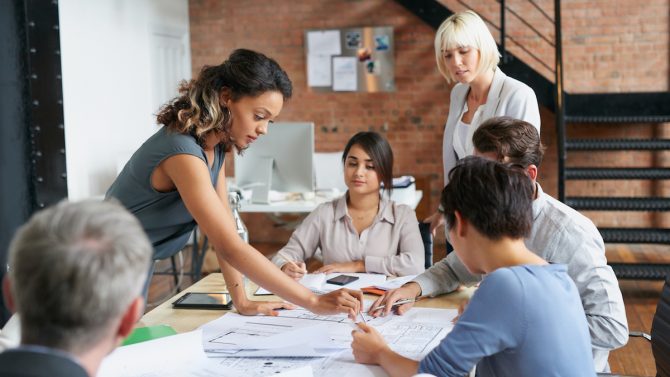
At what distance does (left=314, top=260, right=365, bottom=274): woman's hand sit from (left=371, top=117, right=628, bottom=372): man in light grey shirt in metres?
0.49

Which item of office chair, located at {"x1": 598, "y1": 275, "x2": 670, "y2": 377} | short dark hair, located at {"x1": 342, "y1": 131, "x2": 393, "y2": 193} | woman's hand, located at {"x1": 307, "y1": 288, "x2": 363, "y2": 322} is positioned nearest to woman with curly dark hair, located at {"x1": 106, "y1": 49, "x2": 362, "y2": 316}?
woman's hand, located at {"x1": 307, "y1": 288, "x2": 363, "y2": 322}

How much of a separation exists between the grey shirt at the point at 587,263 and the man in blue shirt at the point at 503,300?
36cm

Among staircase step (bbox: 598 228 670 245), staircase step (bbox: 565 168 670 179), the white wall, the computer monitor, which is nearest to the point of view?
the computer monitor

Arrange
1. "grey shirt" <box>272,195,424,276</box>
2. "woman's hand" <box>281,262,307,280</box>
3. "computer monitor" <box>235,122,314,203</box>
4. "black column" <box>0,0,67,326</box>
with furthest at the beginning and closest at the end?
1. "computer monitor" <box>235,122,314,203</box>
2. "grey shirt" <box>272,195,424,276</box>
3. "black column" <box>0,0,67,326</box>
4. "woman's hand" <box>281,262,307,280</box>

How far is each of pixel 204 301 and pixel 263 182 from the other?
2.47 metres

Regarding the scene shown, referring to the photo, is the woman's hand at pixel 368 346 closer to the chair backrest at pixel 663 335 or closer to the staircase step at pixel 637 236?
the chair backrest at pixel 663 335

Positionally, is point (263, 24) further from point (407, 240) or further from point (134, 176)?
point (134, 176)

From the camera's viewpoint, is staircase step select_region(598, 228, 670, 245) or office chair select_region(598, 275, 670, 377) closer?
office chair select_region(598, 275, 670, 377)

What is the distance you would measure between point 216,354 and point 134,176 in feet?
1.67

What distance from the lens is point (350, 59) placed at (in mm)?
6504

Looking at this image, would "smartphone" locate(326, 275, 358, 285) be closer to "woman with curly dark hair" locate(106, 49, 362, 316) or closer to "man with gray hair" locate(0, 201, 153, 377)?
"woman with curly dark hair" locate(106, 49, 362, 316)

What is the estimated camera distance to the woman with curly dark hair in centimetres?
167

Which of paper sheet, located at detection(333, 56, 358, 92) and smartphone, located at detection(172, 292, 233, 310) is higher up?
paper sheet, located at detection(333, 56, 358, 92)

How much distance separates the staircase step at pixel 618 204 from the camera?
4.91 meters
